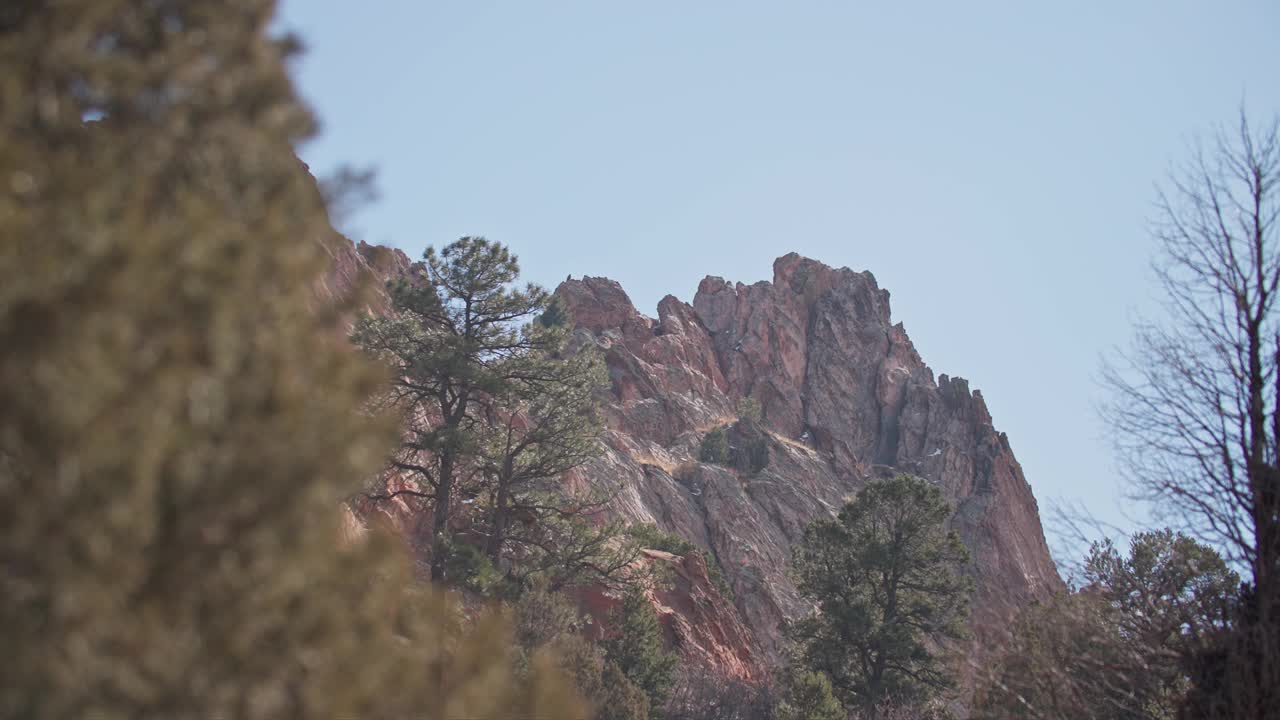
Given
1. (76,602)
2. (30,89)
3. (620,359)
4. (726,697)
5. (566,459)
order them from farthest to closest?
(620,359), (726,697), (566,459), (30,89), (76,602)

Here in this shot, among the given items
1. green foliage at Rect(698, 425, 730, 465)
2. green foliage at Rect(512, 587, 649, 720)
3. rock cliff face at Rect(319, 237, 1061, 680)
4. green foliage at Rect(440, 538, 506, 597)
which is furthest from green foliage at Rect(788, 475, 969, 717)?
green foliage at Rect(698, 425, 730, 465)

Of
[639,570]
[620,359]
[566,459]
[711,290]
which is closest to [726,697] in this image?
[639,570]

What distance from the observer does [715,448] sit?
5900 cm

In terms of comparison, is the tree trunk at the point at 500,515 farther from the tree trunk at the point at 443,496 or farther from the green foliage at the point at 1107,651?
the green foliage at the point at 1107,651

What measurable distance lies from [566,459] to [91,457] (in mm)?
19917

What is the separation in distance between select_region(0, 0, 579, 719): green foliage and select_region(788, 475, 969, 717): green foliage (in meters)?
23.8

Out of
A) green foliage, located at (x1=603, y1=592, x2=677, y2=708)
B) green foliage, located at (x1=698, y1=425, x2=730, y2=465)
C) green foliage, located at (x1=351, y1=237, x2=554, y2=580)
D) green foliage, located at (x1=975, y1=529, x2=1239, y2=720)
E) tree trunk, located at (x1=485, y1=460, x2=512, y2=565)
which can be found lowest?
green foliage, located at (x1=975, y1=529, x2=1239, y2=720)

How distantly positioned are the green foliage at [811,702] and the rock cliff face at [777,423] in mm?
14552

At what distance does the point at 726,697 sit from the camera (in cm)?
2828

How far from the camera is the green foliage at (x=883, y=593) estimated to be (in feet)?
82.9

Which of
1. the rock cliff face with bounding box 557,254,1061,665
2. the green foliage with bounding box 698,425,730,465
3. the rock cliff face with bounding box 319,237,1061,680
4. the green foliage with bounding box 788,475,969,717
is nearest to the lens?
the green foliage with bounding box 788,475,969,717

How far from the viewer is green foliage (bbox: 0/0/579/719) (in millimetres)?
2371

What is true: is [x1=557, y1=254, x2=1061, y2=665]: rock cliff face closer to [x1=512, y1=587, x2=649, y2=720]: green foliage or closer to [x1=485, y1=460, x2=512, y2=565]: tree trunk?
[x1=485, y1=460, x2=512, y2=565]: tree trunk

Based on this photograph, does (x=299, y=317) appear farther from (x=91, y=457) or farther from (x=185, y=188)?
(x=91, y=457)
